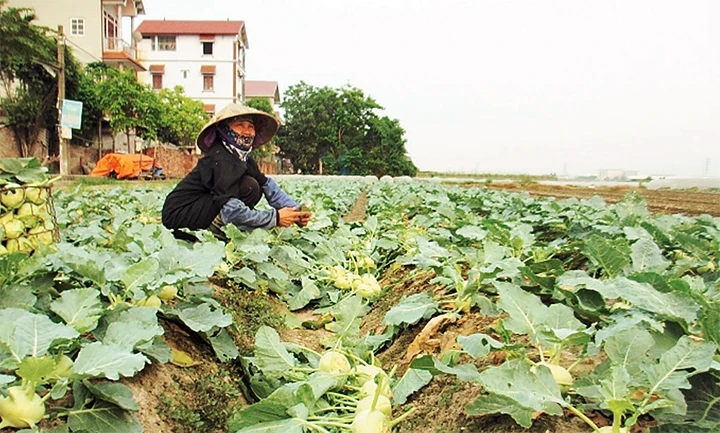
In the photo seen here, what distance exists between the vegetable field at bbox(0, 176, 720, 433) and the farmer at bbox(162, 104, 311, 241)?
2.27 ft

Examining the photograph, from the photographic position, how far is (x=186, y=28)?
4812cm

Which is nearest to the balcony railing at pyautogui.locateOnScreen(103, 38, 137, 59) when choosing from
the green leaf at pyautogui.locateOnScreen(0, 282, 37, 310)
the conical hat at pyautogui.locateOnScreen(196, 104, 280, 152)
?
the conical hat at pyautogui.locateOnScreen(196, 104, 280, 152)

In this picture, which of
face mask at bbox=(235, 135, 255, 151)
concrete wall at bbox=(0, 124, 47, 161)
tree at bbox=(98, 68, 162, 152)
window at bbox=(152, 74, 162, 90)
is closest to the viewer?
face mask at bbox=(235, 135, 255, 151)

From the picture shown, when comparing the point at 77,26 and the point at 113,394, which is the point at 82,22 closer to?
the point at 77,26

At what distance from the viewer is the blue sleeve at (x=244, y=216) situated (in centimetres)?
414

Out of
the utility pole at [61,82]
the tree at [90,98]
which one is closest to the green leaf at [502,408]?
the utility pole at [61,82]

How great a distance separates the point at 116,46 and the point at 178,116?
6.50m

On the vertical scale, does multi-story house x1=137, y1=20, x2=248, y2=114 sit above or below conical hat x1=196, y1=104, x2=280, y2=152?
above

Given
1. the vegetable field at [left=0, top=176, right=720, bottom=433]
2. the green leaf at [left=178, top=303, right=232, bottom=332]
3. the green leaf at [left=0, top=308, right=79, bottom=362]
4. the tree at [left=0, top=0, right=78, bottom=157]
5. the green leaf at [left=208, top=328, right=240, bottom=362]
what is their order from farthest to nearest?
the tree at [left=0, top=0, right=78, bottom=157] < the green leaf at [left=208, top=328, right=240, bottom=362] < the green leaf at [left=178, top=303, right=232, bottom=332] < the green leaf at [left=0, top=308, right=79, bottom=362] < the vegetable field at [left=0, top=176, right=720, bottom=433]

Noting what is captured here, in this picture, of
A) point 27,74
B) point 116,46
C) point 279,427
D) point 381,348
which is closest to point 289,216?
point 381,348

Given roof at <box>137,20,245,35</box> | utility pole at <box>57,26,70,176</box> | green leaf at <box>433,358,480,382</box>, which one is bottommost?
green leaf at <box>433,358,480,382</box>

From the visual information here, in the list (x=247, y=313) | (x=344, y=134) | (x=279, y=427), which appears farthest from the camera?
(x=344, y=134)

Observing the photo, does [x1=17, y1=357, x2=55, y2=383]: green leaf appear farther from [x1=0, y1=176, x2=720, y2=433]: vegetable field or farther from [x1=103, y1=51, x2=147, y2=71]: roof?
[x1=103, y1=51, x2=147, y2=71]: roof

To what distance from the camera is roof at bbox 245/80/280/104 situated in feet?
204
